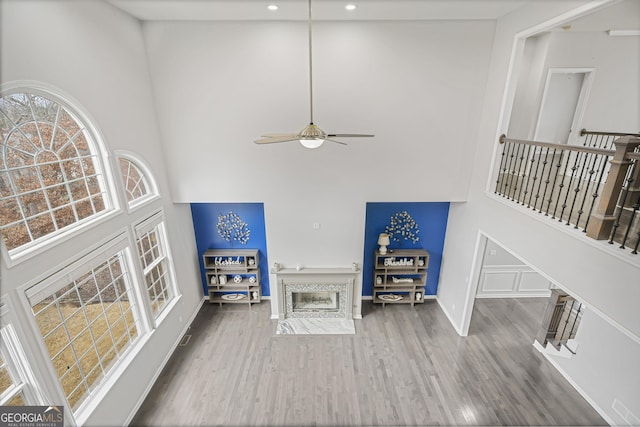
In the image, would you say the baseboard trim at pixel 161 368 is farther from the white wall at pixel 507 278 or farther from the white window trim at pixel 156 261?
the white wall at pixel 507 278

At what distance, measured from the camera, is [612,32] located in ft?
16.3

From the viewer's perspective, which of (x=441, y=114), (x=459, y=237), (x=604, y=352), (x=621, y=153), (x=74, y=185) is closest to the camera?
(x=621, y=153)

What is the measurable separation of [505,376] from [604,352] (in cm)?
148

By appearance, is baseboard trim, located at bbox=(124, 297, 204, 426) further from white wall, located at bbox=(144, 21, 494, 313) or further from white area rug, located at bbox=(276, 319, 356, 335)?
white wall, located at bbox=(144, 21, 494, 313)

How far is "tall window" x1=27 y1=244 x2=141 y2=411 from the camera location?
320 centimetres

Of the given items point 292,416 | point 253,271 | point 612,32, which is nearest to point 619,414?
point 292,416

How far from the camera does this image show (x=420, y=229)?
22.2ft

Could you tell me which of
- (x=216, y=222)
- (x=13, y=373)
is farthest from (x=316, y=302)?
(x=13, y=373)

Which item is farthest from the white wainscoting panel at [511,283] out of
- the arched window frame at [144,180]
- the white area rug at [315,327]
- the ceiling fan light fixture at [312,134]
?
the arched window frame at [144,180]

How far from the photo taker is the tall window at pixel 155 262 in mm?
4784

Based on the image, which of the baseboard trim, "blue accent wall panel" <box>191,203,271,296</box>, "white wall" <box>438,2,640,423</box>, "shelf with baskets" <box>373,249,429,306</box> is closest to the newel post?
"white wall" <box>438,2,640,423</box>

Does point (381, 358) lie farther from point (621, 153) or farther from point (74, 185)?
point (74, 185)

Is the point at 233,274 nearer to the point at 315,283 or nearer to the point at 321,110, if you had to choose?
the point at 315,283
